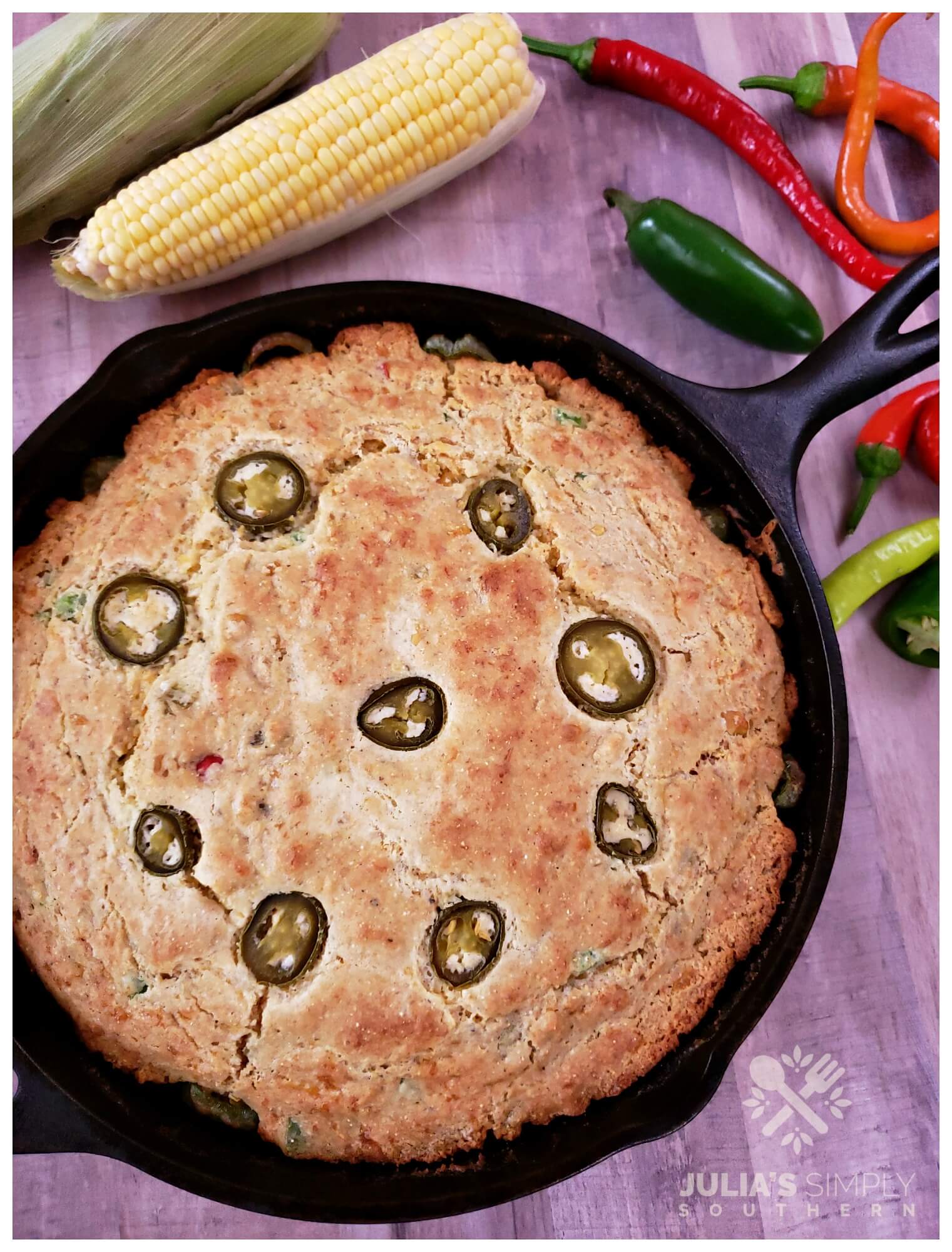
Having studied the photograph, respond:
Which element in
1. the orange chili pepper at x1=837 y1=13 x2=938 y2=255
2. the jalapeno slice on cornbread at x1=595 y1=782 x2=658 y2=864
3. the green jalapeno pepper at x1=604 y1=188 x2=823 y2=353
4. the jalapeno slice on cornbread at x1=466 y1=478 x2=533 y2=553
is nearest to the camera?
the jalapeno slice on cornbread at x1=595 y1=782 x2=658 y2=864

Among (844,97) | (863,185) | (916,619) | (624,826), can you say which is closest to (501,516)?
(624,826)

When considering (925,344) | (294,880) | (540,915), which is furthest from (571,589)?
(925,344)

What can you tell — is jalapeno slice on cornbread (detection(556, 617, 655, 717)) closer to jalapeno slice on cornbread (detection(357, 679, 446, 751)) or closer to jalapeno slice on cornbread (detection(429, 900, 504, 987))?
jalapeno slice on cornbread (detection(357, 679, 446, 751))

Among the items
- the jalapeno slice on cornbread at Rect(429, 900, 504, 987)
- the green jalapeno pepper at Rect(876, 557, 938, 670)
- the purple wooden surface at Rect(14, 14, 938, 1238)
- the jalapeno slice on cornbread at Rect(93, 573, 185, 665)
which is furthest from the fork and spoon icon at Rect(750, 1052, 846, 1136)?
the jalapeno slice on cornbread at Rect(93, 573, 185, 665)

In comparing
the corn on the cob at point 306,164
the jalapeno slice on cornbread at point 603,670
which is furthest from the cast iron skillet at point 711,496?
the jalapeno slice on cornbread at point 603,670

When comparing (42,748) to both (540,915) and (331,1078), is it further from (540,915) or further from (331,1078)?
(540,915)

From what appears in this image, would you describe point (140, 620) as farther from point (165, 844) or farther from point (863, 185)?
point (863, 185)
